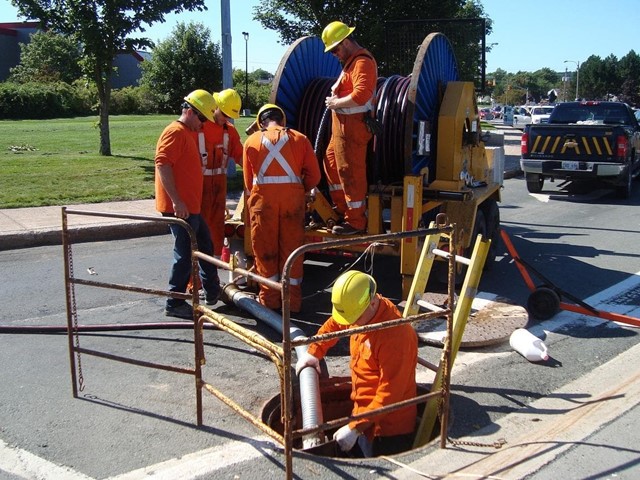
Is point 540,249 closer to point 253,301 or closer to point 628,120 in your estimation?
point 253,301

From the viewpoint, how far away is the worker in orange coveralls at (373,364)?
3.90 metres

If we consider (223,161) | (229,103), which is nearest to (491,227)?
(223,161)

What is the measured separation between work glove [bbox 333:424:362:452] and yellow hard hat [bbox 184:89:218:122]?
3299 mm

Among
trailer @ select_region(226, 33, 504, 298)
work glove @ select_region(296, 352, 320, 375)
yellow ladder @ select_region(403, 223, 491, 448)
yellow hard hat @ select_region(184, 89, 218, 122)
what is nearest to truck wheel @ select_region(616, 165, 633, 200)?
trailer @ select_region(226, 33, 504, 298)

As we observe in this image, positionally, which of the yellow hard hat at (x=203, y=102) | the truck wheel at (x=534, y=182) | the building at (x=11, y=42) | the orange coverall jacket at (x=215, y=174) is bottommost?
the truck wheel at (x=534, y=182)

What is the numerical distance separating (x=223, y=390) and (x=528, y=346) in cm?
238

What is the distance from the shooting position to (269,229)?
6207 mm

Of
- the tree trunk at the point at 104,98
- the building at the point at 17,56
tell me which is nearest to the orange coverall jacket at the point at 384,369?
the tree trunk at the point at 104,98

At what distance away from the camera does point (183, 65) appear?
2013 inches

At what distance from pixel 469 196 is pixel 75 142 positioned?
18.6 meters

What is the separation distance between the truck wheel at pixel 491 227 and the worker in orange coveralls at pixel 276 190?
9.40 feet

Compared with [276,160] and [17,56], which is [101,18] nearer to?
[276,160]

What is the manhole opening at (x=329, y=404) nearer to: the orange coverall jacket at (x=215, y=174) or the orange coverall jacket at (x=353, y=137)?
the orange coverall jacket at (x=353, y=137)

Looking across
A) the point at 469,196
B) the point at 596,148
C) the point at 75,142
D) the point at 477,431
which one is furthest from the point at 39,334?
the point at 75,142
